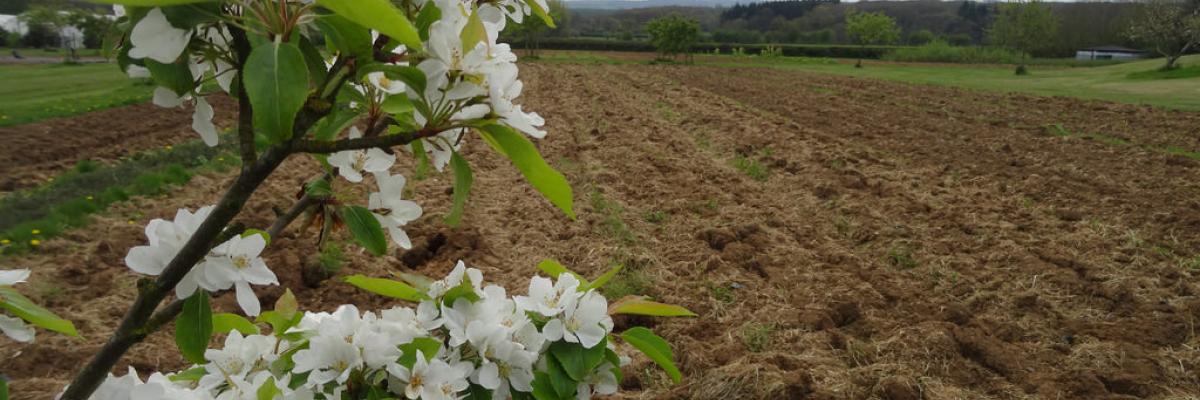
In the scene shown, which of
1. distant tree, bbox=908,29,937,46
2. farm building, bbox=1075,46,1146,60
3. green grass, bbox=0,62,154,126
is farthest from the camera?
distant tree, bbox=908,29,937,46

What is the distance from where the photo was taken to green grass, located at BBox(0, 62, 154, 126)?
49.0ft

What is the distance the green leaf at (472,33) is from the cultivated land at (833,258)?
3.14 m

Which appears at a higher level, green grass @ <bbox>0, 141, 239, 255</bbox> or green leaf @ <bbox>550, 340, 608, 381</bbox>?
green leaf @ <bbox>550, 340, 608, 381</bbox>

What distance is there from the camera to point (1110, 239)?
670 cm

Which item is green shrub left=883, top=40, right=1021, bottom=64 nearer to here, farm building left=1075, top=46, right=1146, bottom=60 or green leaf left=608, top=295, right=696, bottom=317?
farm building left=1075, top=46, right=1146, bottom=60

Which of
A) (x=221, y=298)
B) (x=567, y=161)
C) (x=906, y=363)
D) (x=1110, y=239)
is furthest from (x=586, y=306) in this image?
(x=567, y=161)

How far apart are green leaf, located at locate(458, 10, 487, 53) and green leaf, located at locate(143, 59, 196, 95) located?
1.08ft

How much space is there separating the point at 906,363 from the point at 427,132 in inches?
155

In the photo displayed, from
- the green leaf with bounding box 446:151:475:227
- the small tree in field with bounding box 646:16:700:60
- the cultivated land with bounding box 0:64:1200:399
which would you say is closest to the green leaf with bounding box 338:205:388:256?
the green leaf with bounding box 446:151:475:227

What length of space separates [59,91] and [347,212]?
2438 cm

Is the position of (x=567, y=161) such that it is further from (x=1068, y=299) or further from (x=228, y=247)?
(x=228, y=247)

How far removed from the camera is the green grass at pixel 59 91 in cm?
1492

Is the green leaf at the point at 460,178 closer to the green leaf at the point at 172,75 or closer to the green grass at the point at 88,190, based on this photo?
the green leaf at the point at 172,75

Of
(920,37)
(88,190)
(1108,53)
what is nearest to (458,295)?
(88,190)
